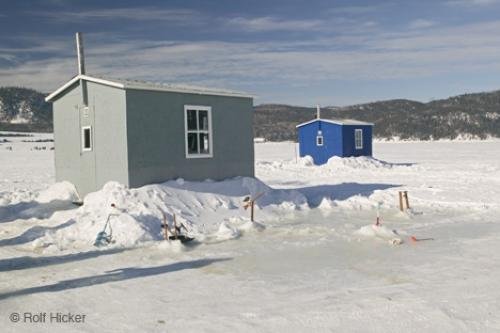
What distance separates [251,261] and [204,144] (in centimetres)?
742

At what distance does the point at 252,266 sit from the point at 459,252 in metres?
3.77

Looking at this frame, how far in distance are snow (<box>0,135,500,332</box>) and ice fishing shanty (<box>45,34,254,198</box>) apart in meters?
0.61

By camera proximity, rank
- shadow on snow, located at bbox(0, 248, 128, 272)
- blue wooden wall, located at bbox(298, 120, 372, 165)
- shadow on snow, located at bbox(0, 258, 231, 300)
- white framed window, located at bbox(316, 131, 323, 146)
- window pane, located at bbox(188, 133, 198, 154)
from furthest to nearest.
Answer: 1. white framed window, located at bbox(316, 131, 323, 146)
2. blue wooden wall, located at bbox(298, 120, 372, 165)
3. window pane, located at bbox(188, 133, 198, 154)
4. shadow on snow, located at bbox(0, 248, 128, 272)
5. shadow on snow, located at bbox(0, 258, 231, 300)

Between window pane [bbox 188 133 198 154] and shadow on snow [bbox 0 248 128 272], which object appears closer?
shadow on snow [bbox 0 248 128 272]

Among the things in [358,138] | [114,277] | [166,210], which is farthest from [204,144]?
[358,138]

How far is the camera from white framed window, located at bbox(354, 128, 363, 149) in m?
32.6

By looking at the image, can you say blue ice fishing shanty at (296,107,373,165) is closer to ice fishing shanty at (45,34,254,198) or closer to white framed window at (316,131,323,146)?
white framed window at (316,131,323,146)

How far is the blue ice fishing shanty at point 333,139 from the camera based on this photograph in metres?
31.7

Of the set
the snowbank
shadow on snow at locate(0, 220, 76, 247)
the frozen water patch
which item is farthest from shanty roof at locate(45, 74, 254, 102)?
the frozen water patch

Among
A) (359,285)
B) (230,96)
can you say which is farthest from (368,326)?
(230,96)

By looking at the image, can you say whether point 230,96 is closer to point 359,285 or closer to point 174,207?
point 174,207

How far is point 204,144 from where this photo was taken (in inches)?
628

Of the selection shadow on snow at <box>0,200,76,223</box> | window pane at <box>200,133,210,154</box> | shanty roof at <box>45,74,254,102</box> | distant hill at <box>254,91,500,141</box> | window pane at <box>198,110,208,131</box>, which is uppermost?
distant hill at <box>254,91,500,141</box>

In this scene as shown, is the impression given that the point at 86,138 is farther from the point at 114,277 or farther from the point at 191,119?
the point at 114,277
